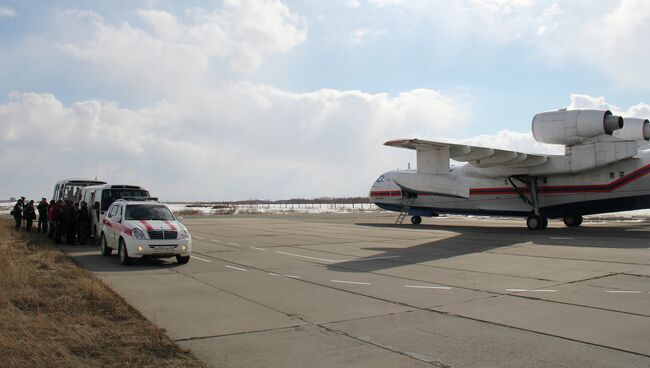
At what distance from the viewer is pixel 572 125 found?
20.9 metres

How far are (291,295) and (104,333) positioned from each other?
3331 mm

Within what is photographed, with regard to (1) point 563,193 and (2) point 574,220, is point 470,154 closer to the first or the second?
(1) point 563,193

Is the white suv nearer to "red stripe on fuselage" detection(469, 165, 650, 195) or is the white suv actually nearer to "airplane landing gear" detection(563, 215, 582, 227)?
"red stripe on fuselage" detection(469, 165, 650, 195)

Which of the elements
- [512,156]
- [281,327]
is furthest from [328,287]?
[512,156]

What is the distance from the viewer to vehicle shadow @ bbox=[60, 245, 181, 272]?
11.7 meters

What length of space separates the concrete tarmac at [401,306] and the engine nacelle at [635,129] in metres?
10.5

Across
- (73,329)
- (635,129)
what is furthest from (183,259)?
(635,129)

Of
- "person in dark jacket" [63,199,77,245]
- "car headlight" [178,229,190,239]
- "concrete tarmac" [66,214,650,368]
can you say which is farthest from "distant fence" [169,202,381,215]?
"concrete tarmac" [66,214,650,368]

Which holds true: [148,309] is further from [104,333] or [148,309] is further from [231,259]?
[231,259]

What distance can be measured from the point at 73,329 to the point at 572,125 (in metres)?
20.8

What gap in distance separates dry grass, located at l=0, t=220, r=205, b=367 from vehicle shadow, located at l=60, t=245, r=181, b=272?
7.09 ft

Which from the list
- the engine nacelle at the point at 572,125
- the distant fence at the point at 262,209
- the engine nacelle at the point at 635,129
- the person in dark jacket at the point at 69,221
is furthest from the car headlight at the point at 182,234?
the distant fence at the point at 262,209

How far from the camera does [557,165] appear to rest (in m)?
22.3

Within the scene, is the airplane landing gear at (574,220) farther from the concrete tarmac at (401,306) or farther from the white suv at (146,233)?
the white suv at (146,233)
